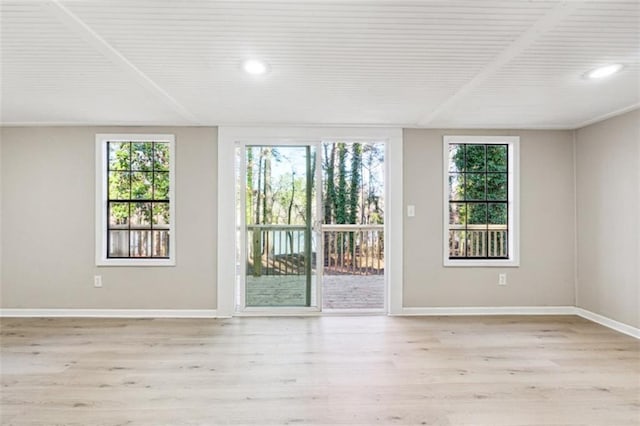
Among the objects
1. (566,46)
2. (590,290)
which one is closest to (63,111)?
(566,46)

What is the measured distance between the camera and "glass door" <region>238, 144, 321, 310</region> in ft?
14.2

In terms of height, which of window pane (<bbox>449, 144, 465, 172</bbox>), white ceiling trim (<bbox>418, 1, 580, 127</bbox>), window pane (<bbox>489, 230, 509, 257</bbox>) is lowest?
window pane (<bbox>489, 230, 509, 257</bbox>)

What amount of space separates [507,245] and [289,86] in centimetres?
315

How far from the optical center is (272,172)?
4348 mm

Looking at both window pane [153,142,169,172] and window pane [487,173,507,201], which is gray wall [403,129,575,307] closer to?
window pane [487,173,507,201]

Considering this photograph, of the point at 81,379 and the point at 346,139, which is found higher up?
the point at 346,139

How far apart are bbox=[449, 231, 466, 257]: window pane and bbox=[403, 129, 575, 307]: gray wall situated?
0.59 feet

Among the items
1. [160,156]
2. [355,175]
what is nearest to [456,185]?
[355,175]

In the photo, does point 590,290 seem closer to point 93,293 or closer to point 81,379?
point 81,379

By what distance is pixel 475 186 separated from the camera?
4.45 m

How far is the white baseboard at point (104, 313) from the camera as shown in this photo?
419 centimetres

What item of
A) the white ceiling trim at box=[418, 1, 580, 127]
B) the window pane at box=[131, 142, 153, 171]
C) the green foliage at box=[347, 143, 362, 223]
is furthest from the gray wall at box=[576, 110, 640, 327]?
the window pane at box=[131, 142, 153, 171]

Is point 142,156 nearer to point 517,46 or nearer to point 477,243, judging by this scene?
point 517,46

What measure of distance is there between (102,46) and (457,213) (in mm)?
3773
